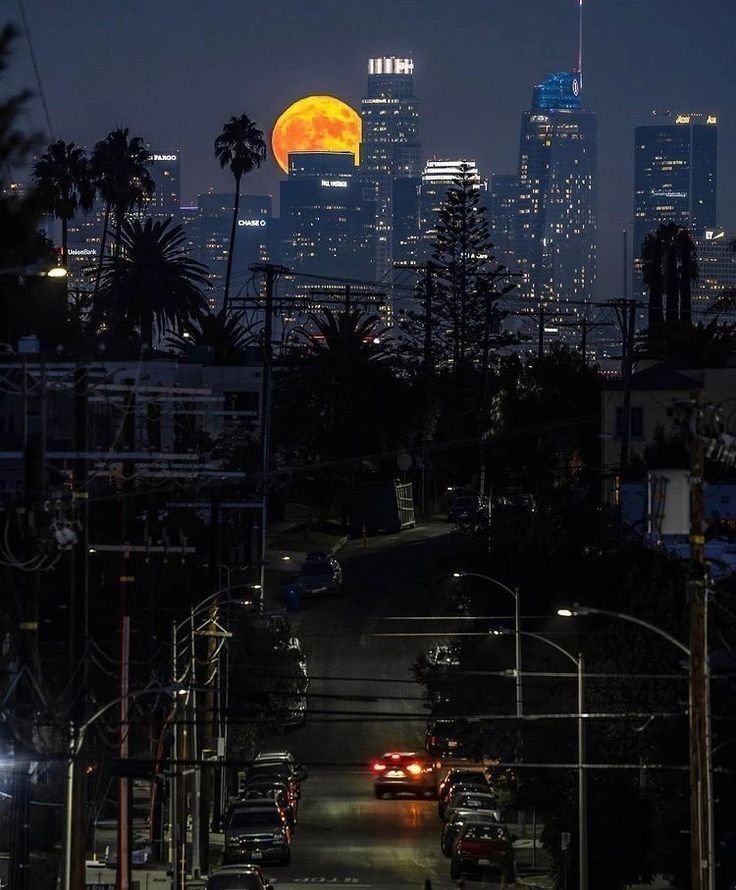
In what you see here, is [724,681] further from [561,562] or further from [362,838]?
[561,562]

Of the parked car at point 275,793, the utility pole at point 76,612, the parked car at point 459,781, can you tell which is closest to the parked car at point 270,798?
the parked car at point 275,793

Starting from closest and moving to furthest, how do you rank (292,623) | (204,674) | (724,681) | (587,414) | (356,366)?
(724,681) < (204,674) < (292,623) < (356,366) < (587,414)

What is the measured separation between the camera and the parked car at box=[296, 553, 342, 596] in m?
73.1

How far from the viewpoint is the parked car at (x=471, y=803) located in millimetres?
46812

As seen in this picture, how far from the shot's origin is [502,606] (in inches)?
2329

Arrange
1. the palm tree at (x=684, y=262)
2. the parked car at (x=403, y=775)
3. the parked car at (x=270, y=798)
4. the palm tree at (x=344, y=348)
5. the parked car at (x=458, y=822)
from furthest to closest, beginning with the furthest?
1. the palm tree at (x=684, y=262)
2. the palm tree at (x=344, y=348)
3. the parked car at (x=403, y=775)
4. the parked car at (x=270, y=798)
5. the parked car at (x=458, y=822)

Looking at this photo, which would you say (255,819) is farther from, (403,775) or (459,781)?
(403,775)

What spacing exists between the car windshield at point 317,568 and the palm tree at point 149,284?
28246mm

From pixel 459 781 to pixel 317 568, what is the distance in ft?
72.5

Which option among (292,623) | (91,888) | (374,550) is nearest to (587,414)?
(374,550)

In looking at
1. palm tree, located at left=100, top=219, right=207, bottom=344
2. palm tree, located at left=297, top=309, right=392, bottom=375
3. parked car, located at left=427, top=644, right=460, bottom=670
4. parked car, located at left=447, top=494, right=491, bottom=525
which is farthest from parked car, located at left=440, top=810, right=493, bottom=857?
palm tree, located at left=100, top=219, right=207, bottom=344

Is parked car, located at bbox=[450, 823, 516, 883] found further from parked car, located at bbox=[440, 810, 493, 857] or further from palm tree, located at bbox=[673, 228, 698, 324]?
palm tree, located at bbox=[673, 228, 698, 324]

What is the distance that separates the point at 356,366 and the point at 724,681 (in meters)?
53.9

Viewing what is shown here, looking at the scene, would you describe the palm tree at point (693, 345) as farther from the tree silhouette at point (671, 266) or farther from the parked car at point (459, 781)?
the parked car at point (459, 781)
